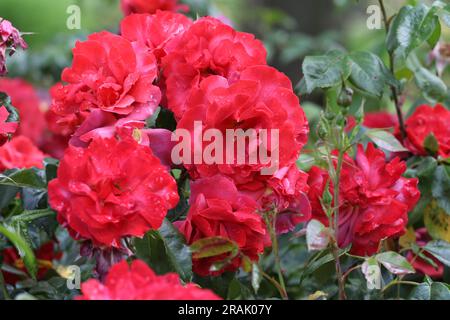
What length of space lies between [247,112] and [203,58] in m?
0.11

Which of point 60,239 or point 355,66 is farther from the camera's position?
point 60,239

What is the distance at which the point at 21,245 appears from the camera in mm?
807

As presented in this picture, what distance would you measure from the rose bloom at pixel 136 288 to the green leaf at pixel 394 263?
27 cm

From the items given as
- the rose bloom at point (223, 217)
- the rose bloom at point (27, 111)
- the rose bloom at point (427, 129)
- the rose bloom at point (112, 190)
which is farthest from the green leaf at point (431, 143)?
the rose bloom at point (27, 111)

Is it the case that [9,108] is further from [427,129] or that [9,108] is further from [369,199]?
[427,129]

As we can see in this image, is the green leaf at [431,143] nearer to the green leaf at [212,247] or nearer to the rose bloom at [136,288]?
the green leaf at [212,247]

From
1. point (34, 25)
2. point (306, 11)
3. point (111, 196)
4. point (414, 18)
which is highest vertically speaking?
point (414, 18)

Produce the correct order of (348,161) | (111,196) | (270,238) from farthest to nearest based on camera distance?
(348,161) → (270,238) → (111,196)

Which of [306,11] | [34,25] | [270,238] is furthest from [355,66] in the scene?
[34,25]

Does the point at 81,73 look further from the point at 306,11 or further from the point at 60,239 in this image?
the point at 306,11

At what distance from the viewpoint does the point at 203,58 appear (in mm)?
942

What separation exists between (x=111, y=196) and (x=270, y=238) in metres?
0.22

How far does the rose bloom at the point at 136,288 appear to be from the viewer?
0.67 meters

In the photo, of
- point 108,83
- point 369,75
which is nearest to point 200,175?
point 108,83
